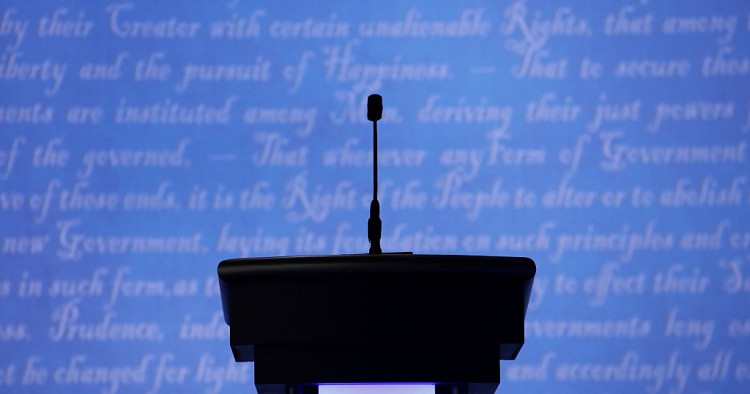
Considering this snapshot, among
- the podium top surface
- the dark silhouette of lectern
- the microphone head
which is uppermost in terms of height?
the microphone head

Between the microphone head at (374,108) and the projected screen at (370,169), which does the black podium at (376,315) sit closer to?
the microphone head at (374,108)

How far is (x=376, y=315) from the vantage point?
995 millimetres

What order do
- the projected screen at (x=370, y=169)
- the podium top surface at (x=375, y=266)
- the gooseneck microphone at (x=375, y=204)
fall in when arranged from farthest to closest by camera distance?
the projected screen at (x=370, y=169), the gooseneck microphone at (x=375, y=204), the podium top surface at (x=375, y=266)

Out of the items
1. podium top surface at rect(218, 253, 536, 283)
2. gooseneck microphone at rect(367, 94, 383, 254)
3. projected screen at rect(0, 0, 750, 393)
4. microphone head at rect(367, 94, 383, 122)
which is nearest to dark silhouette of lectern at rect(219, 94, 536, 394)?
podium top surface at rect(218, 253, 536, 283)

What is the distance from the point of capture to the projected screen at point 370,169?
9.53 feet

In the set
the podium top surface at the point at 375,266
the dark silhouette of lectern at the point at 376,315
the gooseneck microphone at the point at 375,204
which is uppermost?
the gooseneck microphone at the point at 375,204

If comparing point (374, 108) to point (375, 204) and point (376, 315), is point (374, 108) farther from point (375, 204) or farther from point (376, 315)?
point (376, 315)

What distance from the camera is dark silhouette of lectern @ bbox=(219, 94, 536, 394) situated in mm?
994

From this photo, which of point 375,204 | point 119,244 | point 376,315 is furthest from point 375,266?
point 119,244

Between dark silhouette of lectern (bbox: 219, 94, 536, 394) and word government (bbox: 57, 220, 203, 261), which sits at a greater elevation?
word government (bbox: 57, 220, 203, 261)

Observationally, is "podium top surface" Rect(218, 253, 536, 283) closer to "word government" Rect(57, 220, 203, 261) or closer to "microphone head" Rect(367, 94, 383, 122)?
"microphone head" Rect(367, 94, 383, 122)

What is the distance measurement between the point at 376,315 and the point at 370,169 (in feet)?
6.63

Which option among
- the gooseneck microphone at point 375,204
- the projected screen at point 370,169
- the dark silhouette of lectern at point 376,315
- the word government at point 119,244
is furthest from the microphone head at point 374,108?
the word government at point 119,244

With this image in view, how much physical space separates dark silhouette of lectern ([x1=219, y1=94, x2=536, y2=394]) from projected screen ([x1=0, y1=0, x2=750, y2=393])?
1885 mm
